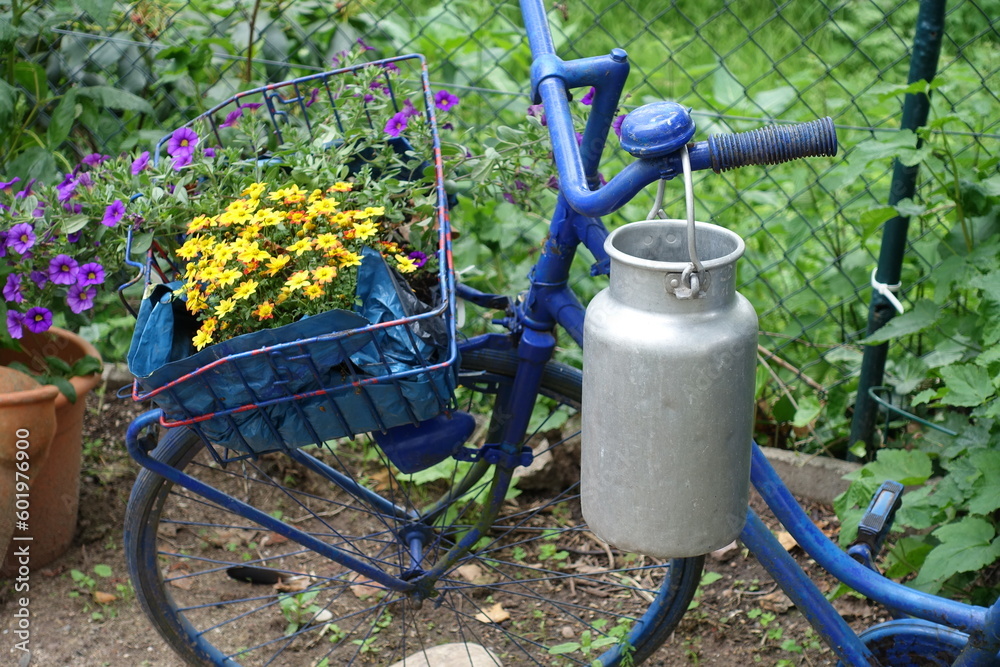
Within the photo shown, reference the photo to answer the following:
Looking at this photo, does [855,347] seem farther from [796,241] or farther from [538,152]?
[538,152]

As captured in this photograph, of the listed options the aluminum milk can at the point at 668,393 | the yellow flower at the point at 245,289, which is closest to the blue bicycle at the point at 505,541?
the aluminum milk can at the point at 668,393

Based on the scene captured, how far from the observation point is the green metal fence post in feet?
7.12

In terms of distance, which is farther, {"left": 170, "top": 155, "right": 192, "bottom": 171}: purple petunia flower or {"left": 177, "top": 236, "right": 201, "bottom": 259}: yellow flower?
{"left": 170, "top": 155, "right": 192, "bottom": 171}: purple petunia flower

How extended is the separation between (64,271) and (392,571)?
1.03 m

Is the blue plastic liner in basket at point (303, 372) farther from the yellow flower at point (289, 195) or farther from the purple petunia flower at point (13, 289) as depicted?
the purple petunia flower at point (13, 289)

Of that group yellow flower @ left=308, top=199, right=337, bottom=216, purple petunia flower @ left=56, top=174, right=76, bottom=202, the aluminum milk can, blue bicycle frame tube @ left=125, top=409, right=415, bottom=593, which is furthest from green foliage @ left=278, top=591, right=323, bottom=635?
the aluminum milk can

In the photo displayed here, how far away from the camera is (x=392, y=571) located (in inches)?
95.7

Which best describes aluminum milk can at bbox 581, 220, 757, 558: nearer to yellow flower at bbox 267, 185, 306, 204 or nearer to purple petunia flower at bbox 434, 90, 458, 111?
yellow flower at bbox 267, 185, 306, 204

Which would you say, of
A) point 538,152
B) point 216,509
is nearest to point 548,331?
point 538,152

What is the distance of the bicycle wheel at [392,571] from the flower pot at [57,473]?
0.84ft

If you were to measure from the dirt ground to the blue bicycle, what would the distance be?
0.13 meters

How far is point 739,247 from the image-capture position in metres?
1.21

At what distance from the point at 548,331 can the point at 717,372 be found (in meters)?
0.59

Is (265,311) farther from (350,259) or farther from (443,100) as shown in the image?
(443,100)
